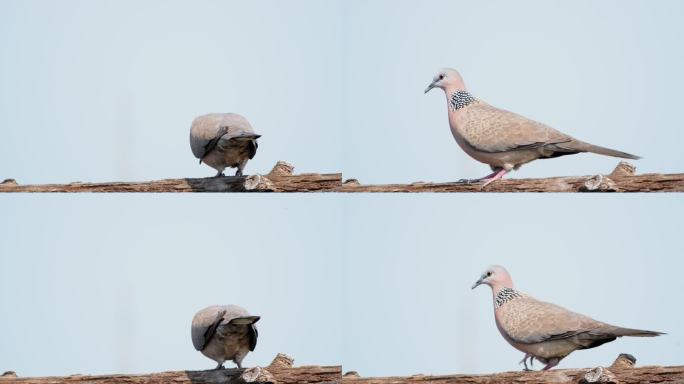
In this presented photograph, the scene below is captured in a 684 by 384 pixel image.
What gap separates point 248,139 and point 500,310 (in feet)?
5.50

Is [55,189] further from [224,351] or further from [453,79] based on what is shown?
[453,79]

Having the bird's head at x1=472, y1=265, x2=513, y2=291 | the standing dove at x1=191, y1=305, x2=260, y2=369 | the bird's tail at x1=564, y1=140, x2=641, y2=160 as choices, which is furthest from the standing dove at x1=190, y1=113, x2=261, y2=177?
the bird's tail at x1=564, y1=140, x2=641, y2=160

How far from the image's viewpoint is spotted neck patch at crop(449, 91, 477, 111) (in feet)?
20.9

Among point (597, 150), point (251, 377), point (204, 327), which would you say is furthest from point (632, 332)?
point (204, 327)

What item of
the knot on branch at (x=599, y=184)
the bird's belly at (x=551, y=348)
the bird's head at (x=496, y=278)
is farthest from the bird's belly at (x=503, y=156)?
the bird's belly at (x=551, y=348)

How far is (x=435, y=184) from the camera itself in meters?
5.86

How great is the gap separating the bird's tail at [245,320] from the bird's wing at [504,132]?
154 centimetres

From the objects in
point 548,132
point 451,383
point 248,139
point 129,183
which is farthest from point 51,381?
point 548,132

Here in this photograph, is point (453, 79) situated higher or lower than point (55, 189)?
higher

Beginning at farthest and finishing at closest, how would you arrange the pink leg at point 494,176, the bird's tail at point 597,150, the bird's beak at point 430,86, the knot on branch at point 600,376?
the bird's beak at point 430,86, the pink leg at point 494,176, the bird's tail at point 597,150, the knot on branch at point 600,376

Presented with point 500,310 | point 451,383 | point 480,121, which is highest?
point 480,121

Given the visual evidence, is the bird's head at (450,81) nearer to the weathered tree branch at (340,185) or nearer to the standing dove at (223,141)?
the weathered tree branch at (340,185)

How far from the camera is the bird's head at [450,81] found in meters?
6.44

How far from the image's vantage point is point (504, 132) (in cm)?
608
